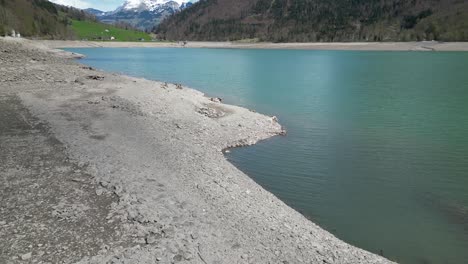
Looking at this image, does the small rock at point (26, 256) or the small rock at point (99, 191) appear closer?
the small rock at point (26, 256)

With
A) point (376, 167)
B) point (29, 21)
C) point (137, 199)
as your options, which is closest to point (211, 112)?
point (376, 167)

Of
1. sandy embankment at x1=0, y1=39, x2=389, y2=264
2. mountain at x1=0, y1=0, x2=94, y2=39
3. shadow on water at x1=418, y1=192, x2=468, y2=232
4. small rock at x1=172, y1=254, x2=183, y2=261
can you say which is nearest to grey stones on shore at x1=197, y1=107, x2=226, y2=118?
sandy embankment at x1=0, y1=39, x2=389, y2=264

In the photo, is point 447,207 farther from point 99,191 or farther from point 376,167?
point 99,191

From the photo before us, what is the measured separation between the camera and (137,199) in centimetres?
1047

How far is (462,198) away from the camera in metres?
13.3

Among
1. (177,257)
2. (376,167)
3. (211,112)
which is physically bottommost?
(376,167)

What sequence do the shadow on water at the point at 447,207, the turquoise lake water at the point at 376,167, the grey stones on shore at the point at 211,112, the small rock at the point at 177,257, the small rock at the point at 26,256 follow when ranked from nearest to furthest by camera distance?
the small rock at the point at 26,256, the small rock at the point at 177,257, the turquoise lake water at the point at 376,167, the shadow on water at the point at 447,207, the grey stones on shore at the point at 211,112

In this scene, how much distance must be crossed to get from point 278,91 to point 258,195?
27.7 m

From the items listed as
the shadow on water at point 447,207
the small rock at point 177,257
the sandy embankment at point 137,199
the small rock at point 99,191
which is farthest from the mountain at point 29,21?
the small rock at point 177,257

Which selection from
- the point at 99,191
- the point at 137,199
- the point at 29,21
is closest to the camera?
the point at 137,199

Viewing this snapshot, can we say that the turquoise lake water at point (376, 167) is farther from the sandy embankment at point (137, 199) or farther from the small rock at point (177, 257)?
the small rock at point (177, 257)

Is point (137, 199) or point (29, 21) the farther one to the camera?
point (29, 21)

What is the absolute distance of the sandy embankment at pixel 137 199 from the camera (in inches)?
332

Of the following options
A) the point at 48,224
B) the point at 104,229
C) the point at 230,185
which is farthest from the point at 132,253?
the point at 230,185
